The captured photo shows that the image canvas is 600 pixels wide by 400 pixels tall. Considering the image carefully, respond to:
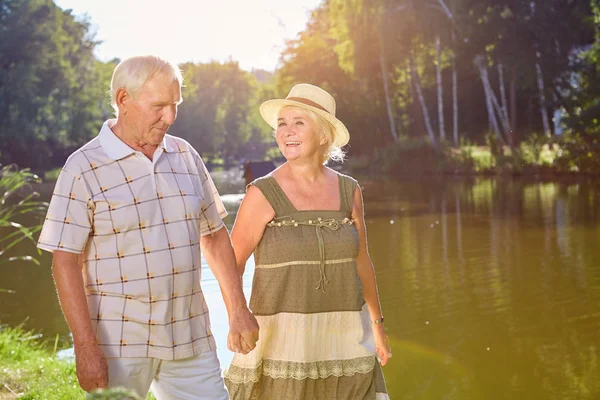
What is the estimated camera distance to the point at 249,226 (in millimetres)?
4270

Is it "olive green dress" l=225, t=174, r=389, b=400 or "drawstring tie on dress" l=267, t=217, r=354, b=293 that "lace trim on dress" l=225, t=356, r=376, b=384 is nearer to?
"olive green dress" l=225, t=174, r=389, b=400

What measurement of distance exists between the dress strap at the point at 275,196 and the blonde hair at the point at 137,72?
113 centimetres

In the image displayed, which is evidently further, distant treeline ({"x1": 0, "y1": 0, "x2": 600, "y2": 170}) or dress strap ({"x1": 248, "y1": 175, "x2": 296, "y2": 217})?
distant treeline ({"x1": 0, "y1": 0, "x2": 600, "y2": 170})

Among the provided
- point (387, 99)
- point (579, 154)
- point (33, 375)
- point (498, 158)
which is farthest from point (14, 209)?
point (387, 99)

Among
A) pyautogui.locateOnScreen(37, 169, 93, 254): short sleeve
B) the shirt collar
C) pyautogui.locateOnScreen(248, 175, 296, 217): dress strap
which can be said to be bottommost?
pyautogui.locateOnScreen(248, 175, 296, 217): dress strap

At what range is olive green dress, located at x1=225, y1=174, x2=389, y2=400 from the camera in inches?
165

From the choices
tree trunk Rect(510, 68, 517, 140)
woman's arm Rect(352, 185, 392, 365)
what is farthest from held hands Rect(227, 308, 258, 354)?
tree trunk Rect(510, 68, 517, 140)

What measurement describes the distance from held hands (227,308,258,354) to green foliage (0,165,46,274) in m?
2.22

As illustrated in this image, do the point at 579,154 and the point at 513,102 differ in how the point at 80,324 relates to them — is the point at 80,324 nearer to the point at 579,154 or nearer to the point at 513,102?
the point at 579,154

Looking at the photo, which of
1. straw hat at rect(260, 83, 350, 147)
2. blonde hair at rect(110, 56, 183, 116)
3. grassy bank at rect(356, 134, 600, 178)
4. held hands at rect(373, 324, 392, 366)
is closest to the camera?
blonde hair at rect(110, 56, 183, 116)

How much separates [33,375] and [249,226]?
2974 mm

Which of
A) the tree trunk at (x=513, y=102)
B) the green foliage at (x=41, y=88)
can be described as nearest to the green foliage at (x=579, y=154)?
the tree trunk at (x=513, y=102)

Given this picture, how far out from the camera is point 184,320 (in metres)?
3.27

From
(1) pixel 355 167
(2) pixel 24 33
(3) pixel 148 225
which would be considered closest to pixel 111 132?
(3) pixel 148 225
